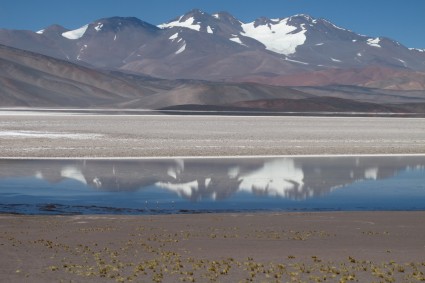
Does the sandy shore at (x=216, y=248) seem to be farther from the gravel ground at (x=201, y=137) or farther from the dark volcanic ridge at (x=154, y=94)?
the dark volcanic ridge at (x=154, y=94)

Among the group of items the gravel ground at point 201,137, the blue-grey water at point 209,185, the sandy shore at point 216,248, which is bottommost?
the sandy shore at point 216,248

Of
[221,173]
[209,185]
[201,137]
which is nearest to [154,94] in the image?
[201,137]

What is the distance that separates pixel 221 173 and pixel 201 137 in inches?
549

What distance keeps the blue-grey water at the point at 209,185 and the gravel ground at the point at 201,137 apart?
3091 millimetres

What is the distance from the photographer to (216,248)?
12.9m

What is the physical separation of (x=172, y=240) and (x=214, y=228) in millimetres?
1517

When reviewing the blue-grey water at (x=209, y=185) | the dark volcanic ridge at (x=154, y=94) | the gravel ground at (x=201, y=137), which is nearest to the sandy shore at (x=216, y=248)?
the blue-grey water at (x=209, y=185)

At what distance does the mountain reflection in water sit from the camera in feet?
71.1

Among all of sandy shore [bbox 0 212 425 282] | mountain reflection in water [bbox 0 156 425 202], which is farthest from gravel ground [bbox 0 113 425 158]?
sandy shore [bbox 0 212 425 282]

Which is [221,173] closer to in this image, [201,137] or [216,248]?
[216,248]

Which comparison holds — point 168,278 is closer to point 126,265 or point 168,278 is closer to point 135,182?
point 126,265

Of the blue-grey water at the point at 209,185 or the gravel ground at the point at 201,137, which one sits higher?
the gravel ground at the point at 201,137

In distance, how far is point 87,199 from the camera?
19516 millimetres

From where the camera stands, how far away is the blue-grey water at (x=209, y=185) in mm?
18578
